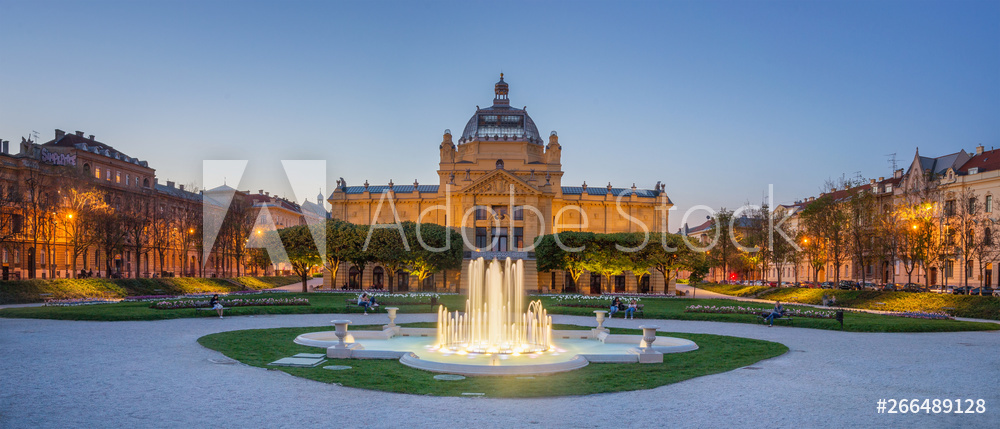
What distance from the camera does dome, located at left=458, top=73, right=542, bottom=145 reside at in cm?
9220

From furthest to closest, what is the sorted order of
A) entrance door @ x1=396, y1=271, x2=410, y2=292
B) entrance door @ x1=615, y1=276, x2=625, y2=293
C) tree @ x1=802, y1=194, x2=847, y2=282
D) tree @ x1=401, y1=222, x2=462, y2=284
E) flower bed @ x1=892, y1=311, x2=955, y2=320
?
1. entrance door @ x1=615, y1=276, x2=625, y2=293
2. entrance door @ x1=396, y1=271, x2=410, y2=292
3. tree @ x1=401, y1=222, x2=462, y2=284
4. tree @ x1=802, y1=194, x2=847, y2=282
5. flower bed @ x1=892, y1=311, x2=955, y2=320

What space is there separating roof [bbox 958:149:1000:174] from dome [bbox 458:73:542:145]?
50811mm

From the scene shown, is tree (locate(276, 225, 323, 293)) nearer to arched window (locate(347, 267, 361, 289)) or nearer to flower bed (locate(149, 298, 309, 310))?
arched window (locate(347, 267, 361, 289))

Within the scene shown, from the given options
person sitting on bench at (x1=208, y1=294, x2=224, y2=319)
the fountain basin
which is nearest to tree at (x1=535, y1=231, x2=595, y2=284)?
person sitting on bench at (x1=208, y1=294, x2=224, y2=319)

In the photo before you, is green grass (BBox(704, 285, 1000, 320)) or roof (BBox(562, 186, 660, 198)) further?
roof (BBox(562, 186, 660, 198))

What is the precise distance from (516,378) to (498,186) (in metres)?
64.2

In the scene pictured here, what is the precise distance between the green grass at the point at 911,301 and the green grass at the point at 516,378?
2447 centimetres

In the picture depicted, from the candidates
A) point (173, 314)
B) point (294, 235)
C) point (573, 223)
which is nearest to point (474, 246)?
point (573, 223)

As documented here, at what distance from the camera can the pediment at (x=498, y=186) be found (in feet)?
267

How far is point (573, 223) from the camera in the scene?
3484 inches

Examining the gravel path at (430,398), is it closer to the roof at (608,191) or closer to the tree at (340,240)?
the tree at (340,240)

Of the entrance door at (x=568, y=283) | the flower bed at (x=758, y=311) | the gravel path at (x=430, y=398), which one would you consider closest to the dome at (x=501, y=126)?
the entrance door at (x=568, y=283)

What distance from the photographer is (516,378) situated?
59.0 feet

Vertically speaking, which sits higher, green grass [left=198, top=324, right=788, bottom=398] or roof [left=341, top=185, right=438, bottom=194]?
roof [left=341, top=185, right=438, bottom=194]
